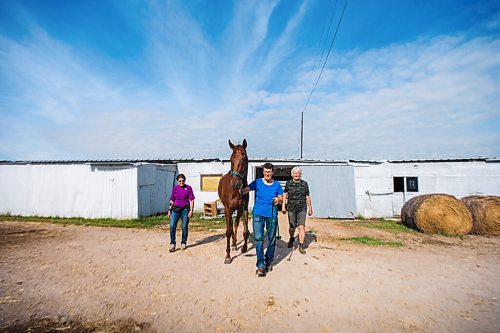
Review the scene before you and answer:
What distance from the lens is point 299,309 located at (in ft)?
10.9

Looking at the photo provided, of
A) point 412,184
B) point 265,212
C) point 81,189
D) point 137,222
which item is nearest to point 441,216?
point 412,184

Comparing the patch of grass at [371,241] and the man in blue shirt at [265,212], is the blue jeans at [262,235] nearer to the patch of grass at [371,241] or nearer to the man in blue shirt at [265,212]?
the man in blue shirt at [265,212]

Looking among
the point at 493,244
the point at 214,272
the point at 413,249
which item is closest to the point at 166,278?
the point at 214,272

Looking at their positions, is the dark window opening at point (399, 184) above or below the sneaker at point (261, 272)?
above

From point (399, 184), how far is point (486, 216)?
560 centimetres

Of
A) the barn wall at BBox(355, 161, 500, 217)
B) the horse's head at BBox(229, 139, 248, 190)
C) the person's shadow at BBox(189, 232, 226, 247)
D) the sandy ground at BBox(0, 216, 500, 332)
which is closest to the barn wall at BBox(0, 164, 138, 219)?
the sandy ground at BBox(0, 216, 500, 332)

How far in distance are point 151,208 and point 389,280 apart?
12.4 m

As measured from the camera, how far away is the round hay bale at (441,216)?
845cm

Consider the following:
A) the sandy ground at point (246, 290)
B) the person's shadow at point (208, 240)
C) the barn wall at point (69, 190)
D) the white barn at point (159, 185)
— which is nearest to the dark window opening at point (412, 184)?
the white barn at point (159, 185)

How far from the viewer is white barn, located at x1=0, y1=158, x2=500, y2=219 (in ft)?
41.7

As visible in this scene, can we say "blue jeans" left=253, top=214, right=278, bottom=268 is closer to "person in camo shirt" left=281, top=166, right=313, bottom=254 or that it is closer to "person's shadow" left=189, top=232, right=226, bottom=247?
"person in camo shirt" left=281, top=166, right=313, bottom=254

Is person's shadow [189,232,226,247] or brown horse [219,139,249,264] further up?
brown horse [219,139,249,264]

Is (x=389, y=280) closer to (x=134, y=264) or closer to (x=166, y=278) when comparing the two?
(x=166, y=278)

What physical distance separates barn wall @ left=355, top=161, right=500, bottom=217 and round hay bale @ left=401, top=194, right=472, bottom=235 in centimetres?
432
